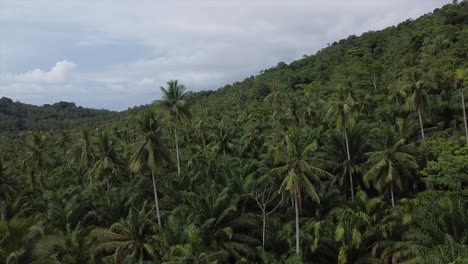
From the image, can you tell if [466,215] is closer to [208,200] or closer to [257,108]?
[208,200]

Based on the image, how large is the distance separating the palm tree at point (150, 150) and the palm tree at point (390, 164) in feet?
60.9

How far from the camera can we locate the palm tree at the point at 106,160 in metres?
44.1

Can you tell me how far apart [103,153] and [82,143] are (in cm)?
835

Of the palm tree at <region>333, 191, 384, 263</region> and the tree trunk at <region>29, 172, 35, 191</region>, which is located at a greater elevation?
the tree trunk at <region>29, 172, 35, 191</region>

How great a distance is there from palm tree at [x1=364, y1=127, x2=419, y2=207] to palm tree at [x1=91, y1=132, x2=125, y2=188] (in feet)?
79.2

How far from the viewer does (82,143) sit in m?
51.9

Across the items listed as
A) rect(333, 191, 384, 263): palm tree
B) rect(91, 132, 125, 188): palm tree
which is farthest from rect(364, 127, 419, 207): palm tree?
rect(91, 132, 125, 188): palm tree

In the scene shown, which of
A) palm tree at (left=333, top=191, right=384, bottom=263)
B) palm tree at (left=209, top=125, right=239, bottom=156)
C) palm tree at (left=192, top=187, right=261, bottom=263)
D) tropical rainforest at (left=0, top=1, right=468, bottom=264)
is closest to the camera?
tropical rainforest at (left=0, top=1, right=468, bottom=264)

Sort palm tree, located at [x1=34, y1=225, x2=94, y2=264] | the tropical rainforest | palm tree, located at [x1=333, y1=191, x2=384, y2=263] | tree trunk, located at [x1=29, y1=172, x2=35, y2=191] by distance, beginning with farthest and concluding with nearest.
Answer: tree trunk, located at [x1=29, y1=172, x2=35, y2=191] < palm tree, located at [x1=333, y1=191, x2=384, y2=263] < the tropical rainforest < palm tree, located at [x1=34, y1=225, x2=94, y2=264]

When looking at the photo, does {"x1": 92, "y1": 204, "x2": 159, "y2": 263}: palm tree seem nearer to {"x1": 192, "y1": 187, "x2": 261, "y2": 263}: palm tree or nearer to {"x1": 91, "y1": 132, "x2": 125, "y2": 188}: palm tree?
{"x1": 192, "y1": 187, "x2": 261, "y2": 263}: palm tree

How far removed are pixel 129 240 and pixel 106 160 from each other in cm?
1273

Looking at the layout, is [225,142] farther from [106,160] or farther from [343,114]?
[343,114]

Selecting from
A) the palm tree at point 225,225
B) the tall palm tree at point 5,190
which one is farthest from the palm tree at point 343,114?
the tall palm tree at point 5,190

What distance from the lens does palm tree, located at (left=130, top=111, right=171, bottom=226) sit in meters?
37.5
